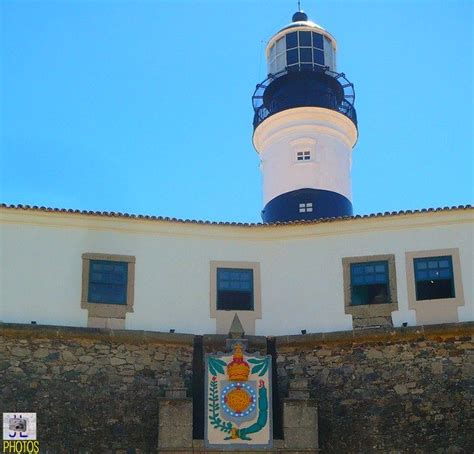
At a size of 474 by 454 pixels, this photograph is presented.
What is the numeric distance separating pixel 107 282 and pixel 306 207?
28.3 ft

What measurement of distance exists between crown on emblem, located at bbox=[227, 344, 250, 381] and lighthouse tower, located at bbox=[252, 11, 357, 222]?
8.97 meters

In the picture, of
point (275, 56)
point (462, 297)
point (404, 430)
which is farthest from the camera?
point (275, 56)

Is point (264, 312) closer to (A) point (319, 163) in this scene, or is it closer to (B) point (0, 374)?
(B) point (0, 374)

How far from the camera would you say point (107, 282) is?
20359 mm

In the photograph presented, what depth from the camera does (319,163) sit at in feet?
91.6

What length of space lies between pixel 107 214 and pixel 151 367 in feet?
11.6

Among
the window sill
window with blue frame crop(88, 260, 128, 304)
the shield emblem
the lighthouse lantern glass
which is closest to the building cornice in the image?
window with blue frame crop(88, 260, 128, 304)

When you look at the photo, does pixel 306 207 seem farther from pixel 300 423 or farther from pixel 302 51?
pixel 300 423

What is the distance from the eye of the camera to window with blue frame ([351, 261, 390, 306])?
20.4 m

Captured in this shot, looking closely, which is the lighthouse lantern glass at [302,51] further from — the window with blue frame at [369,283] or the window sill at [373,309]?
the window sill at [373,309]

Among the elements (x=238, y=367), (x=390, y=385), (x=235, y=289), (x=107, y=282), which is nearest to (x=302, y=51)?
(x=235, y=289)

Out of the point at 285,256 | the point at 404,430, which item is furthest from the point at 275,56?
the point at 404,430

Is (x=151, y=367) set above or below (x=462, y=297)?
below

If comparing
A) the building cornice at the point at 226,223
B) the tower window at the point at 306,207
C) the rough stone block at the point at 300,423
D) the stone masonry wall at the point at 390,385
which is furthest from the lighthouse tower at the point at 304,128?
the rough stone block at the point at 300,423
